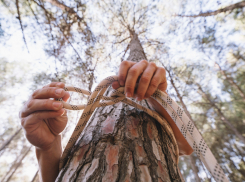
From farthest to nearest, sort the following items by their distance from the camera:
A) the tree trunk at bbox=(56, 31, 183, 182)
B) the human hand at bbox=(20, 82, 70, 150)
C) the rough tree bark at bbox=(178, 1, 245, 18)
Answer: the rough tree bark at bbox=(178, 1, 245, 18) → the human hand at bbox=(20, 82, 70, 150) → the tree trunk at bbox=(56, 31, 183, 182)

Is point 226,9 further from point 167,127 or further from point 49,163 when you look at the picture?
point 49,163

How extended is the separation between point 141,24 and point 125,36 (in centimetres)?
74

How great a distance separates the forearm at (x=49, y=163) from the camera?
780mm

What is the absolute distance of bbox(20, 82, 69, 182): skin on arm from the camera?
0.70 metres

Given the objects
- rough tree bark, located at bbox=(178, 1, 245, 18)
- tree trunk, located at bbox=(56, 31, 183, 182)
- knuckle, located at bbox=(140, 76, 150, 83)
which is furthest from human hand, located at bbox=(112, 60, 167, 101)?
rough tree bark, located at bbox=(178, 1, 245, 18)

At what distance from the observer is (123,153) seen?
656 mm

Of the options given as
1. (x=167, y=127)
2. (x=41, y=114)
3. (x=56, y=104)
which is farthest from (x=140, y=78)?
(x=41, y=114)

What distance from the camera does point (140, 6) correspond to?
4.33 m

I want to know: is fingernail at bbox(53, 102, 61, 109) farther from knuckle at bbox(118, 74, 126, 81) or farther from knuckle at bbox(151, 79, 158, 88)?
knuckle at bbox(151, 79, 158, 88)

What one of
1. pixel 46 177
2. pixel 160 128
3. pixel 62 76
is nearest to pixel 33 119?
pixel 46 177

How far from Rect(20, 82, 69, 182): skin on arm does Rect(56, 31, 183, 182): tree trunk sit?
0.21 m

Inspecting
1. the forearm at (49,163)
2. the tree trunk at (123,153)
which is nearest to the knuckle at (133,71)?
the tree trunk at (123,153)

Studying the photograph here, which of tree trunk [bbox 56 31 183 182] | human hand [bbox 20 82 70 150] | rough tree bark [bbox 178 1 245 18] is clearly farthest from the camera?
rough tree bark [bbox 178 1 245 18]

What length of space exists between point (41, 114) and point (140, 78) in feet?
2.09
